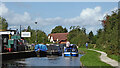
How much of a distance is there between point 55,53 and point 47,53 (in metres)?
1.09

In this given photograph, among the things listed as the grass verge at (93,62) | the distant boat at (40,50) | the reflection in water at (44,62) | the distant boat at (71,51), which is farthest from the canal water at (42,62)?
the distant boat at (40,50)

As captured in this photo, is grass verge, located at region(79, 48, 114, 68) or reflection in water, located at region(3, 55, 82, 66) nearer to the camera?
grass verge, located at region(79, 48, 114, 68)

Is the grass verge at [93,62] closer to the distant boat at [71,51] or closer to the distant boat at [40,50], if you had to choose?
the distant boat at [71,51]

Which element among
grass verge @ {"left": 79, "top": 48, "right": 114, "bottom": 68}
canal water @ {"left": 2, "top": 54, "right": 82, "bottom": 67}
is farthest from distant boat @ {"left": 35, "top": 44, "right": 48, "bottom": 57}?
grass verge @ {"left": 79, "top": 48, "right": 114, "bottom": 68}

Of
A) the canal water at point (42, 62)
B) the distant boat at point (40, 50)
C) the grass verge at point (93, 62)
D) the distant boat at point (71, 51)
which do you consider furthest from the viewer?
the distant boat at point (40, 50)

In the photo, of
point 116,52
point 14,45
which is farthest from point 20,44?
point 116,52

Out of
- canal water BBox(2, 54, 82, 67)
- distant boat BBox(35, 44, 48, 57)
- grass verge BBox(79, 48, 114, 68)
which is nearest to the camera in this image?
grass verge BBox(79, 48, 114, 68)

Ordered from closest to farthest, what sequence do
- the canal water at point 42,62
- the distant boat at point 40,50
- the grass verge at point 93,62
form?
1. the grass verge at point 93,62
2. the canal water at point 42,62
3. the distant boat at point 40,50

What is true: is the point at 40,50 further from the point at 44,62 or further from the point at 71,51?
the point at 44,62

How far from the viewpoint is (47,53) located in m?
34.2

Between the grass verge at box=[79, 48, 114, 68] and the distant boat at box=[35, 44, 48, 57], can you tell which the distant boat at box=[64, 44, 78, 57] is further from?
the grass verge at box=[79, 48, 114, 68]

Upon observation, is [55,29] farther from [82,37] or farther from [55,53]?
[55,53]

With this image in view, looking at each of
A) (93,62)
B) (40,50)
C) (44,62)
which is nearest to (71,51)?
(40,50)

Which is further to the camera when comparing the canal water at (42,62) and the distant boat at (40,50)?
the distant boat at (40,50)
